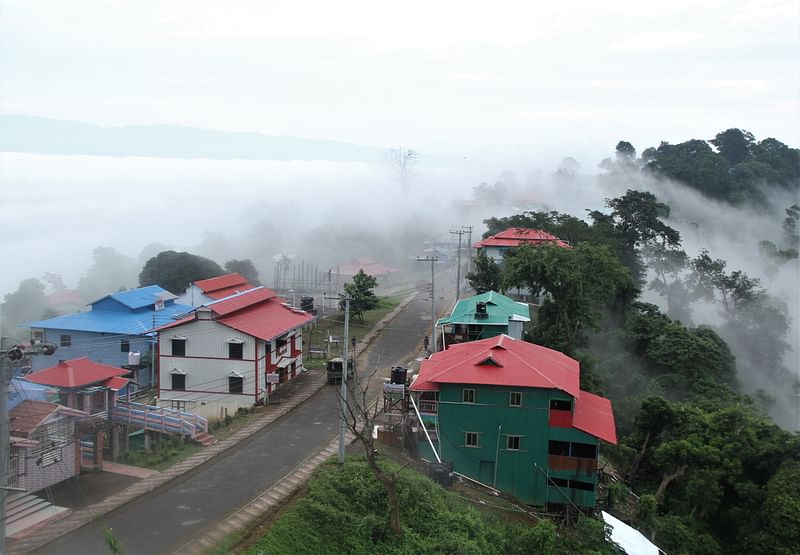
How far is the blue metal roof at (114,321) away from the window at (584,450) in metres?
21.1

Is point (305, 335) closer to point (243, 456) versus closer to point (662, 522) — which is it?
point (243, 456)

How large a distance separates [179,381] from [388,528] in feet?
47.9

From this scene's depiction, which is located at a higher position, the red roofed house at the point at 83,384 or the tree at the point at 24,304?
the red roofed house at the point at 83,384

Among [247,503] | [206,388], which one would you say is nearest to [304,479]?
[247,503]

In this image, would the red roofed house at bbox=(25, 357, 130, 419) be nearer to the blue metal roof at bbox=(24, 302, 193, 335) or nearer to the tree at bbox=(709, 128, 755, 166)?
the blue metal roof at bbox=(24, 302, 193, 335)

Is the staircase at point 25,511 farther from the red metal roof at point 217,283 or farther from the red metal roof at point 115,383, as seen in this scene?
the red metal roof at point 217,283

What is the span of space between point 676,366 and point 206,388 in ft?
85.0

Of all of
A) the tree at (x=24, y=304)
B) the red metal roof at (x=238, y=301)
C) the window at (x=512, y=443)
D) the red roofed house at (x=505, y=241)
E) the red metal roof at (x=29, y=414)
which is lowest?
the tree at (x=24, y=304)

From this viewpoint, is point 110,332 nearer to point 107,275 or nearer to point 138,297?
point 138,297

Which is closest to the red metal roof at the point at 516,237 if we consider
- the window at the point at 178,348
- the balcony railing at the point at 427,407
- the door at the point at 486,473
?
the window at the point at 178,348

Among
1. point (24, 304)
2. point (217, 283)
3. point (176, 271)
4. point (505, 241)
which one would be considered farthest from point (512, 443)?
point (24, 304)

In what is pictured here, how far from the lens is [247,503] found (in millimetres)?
16719

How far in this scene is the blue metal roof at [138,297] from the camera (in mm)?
34312

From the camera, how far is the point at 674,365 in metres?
37.6
